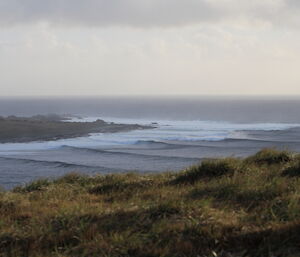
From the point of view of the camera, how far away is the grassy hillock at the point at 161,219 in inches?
195

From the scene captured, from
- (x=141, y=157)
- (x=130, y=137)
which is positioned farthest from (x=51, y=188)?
(x=130, y=137)

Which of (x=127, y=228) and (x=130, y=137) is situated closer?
(x=127, y=228)

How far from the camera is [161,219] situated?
225 inches

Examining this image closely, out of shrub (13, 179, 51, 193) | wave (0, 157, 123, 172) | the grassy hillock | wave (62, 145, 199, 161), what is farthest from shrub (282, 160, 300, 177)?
wave (62, 145, 199, 161)

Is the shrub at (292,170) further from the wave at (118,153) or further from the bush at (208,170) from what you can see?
the wave at (118,153)

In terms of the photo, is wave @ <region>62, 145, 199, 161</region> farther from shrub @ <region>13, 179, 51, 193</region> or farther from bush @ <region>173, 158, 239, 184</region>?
shrub @ <region>13, 179, 51, 193</region>

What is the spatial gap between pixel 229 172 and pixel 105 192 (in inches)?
92.2

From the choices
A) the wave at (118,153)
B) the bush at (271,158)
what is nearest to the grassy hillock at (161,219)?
the bush at (271,158)

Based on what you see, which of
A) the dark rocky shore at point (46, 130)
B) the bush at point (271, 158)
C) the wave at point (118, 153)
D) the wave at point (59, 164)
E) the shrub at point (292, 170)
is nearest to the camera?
the shrub at point (292, 170)

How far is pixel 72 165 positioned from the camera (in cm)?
3619

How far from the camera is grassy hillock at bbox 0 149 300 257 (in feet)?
16.2

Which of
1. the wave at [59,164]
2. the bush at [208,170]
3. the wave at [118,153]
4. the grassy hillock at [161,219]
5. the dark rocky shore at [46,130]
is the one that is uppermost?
the bush at [208,170]

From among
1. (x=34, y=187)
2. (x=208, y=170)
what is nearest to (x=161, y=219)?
(x=208, y=170)

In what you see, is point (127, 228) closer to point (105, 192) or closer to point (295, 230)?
point (295, 230)
